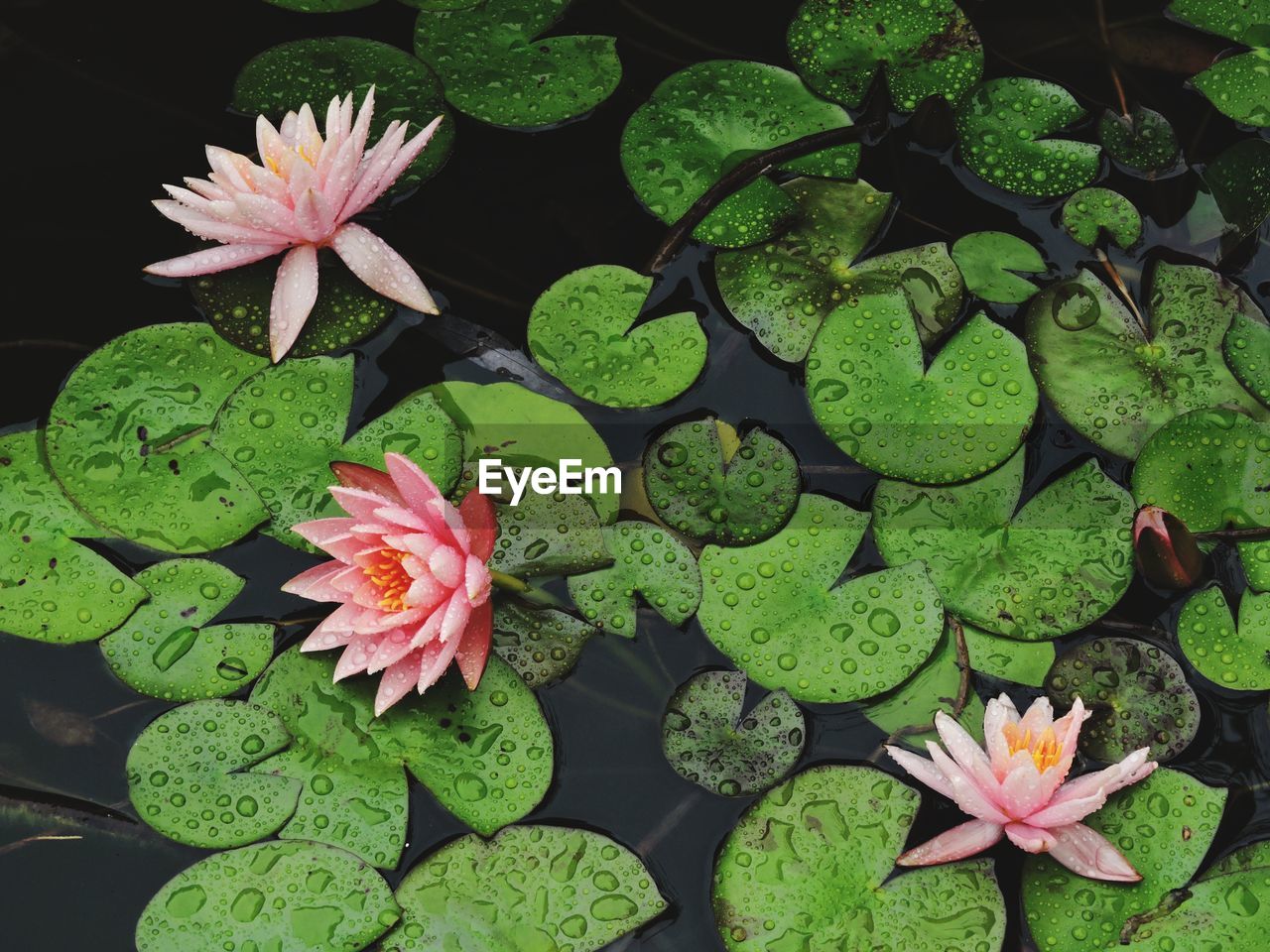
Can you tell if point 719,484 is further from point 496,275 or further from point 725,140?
point 725,140

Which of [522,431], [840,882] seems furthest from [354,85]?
[840,882]

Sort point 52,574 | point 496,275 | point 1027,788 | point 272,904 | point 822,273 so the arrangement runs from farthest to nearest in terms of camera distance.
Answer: point 496,275, point 822,273, point 52,574, point 272,904, point 1027,788

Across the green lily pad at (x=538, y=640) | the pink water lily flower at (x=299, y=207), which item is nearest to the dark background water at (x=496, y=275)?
the green lily pad at (x=538, y=640)

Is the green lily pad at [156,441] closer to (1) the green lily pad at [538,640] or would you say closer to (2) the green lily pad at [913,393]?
(1) the green lily pad at [538,640]

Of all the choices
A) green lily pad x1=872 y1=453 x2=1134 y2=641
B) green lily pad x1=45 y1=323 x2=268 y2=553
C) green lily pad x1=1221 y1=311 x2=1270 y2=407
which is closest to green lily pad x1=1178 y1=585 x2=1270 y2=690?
green lily pad x1=872 y1=453 x2=1134 y2=641

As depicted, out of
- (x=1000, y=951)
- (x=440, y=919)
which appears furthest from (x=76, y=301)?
(x=1000, y=951)

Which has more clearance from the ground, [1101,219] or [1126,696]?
[1101,219]

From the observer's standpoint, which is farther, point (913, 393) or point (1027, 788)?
point (913, 393)
